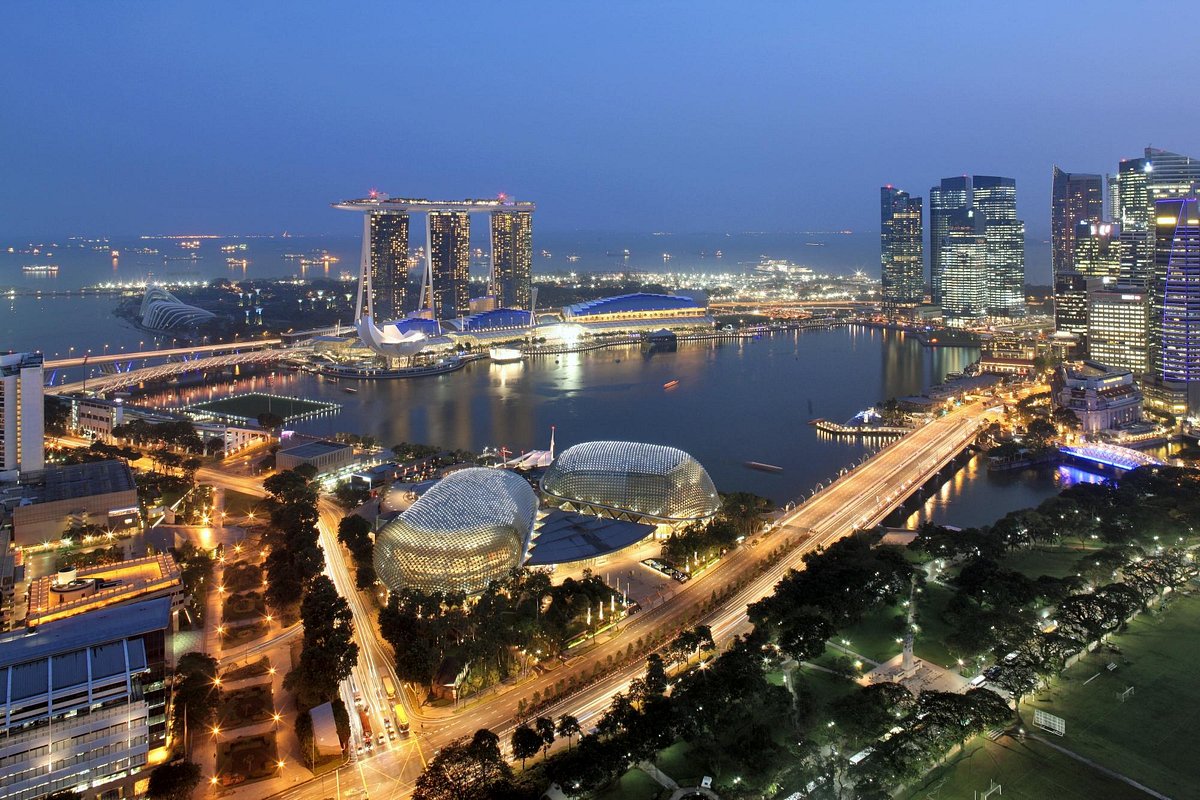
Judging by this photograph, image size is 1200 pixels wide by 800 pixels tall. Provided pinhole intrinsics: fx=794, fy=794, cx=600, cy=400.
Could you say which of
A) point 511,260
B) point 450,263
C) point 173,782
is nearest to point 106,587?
point 173,782

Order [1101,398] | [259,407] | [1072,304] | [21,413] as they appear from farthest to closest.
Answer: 1. [1072,304]
2. [259,407]
3. [1101,398]
4. [21,413]

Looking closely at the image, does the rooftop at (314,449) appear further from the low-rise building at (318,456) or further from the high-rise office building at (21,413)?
the high-rise office building at (21,413)

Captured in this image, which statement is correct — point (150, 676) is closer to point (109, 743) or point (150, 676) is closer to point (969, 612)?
point (109, 743)

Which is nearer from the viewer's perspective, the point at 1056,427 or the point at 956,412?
the point at 1056,427

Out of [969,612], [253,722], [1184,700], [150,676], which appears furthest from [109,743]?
[1184,700]

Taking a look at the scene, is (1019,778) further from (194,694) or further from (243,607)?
(243,607)

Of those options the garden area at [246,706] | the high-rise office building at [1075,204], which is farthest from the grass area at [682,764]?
the high-rise office building at [1075,204]

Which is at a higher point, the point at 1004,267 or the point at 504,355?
the point at 1004,267
